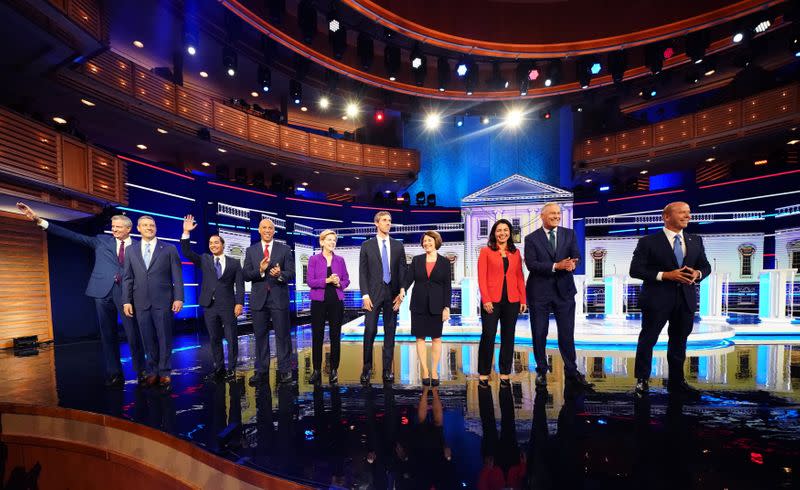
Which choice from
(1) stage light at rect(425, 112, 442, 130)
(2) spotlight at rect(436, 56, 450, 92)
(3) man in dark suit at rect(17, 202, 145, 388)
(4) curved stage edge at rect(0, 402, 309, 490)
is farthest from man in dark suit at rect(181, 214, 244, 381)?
(1) stage light at rect(425, 112, 442, 130)

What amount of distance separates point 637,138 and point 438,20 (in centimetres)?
891

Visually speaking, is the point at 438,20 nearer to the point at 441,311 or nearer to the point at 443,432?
the point at 441,311

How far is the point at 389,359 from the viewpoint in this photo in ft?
10.8

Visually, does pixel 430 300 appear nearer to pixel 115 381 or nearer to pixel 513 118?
pixel 115 381

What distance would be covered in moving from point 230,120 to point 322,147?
120 inches

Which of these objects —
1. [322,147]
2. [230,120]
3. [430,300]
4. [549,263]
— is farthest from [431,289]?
[322,147]

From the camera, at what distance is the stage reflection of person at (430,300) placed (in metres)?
3.15

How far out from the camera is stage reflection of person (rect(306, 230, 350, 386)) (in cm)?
334

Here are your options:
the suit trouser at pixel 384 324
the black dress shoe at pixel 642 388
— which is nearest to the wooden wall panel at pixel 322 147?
the suit trouser at pixel 384 324

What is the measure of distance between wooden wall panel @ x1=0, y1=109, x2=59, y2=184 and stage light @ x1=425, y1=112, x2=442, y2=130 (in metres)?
11.3

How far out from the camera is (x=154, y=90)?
803 cm

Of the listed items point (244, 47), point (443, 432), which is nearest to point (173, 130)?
point (244, 47)

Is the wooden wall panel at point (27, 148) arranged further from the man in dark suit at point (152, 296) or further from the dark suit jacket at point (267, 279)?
the dark suit jacket at point (267, 279)

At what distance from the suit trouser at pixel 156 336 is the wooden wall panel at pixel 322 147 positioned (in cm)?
908
